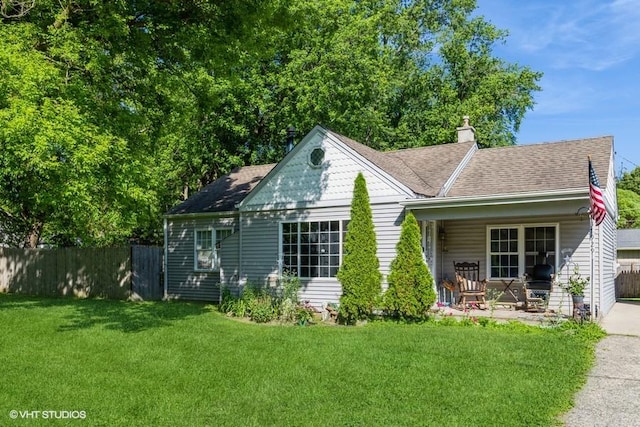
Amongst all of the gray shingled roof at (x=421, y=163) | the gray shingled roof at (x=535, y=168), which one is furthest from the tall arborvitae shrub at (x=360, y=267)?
the gray shingled roof at (x=535, y=168)

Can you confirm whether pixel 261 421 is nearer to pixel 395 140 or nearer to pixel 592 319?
pixel 592 319

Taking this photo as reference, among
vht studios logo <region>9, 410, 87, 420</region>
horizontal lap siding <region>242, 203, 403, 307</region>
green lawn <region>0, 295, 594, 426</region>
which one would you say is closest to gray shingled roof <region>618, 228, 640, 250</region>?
horizontal lap siding <region>242, 203, 403, 307</region>

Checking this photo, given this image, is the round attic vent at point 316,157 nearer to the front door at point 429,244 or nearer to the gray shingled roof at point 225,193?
the front door at point 429,244

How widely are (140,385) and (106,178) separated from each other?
6.51 metres

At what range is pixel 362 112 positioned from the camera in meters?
22.6

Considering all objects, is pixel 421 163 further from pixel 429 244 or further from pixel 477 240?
pixel 429 244

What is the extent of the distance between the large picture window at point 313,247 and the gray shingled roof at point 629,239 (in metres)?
24.2

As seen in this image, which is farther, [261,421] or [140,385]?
[140,385]

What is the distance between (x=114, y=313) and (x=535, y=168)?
36.1 feet

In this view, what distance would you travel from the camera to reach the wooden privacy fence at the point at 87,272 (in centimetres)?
1678

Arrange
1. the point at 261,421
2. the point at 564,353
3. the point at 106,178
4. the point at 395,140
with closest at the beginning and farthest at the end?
1. the point at 261,421
2. the point at 564,353
3. the point at 106,178
4. the point at 395,140

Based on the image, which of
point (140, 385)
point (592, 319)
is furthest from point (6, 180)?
point (592, 319)

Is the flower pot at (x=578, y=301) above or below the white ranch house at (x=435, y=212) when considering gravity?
below

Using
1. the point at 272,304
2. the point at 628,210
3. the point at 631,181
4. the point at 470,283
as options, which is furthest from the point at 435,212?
the point at 631,181
